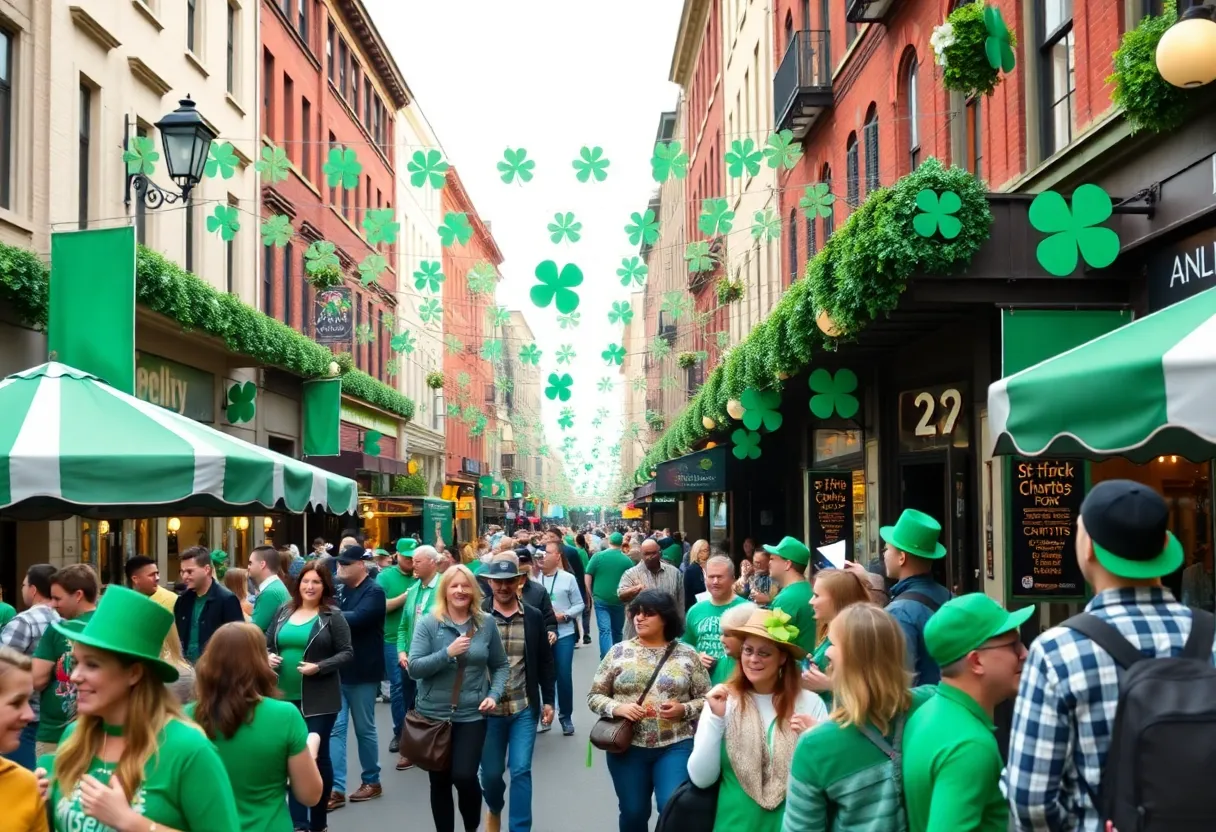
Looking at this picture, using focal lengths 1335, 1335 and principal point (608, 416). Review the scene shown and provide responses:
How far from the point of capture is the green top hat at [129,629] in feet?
12.9

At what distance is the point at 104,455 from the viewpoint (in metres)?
8.41

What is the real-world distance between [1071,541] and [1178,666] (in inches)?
352

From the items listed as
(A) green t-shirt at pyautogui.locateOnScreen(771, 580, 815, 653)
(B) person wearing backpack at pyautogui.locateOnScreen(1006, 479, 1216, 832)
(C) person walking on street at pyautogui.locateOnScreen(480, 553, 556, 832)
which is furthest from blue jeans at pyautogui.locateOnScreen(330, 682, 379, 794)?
(B) person wearing backpack at pyautogui.locateOnScreen(1006, 479, 1216, 832)

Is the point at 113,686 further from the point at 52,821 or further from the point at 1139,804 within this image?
the point at 1139,804

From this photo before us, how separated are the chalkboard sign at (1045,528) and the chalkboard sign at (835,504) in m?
9.03

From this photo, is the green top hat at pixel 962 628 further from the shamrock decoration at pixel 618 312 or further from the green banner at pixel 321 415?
the green banner at pixel 321 415

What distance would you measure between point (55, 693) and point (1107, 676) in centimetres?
589

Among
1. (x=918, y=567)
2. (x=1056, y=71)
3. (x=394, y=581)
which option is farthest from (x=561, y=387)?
(x=918, y=567)

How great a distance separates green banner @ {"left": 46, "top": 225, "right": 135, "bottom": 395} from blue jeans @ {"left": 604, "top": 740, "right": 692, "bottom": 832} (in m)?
8.56

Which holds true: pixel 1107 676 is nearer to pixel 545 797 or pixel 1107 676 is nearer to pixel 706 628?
pixel 706 628

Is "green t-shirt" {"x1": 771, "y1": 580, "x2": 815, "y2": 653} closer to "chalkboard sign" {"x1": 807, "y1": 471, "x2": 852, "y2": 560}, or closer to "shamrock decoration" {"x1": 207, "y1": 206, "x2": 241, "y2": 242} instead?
"shamrock decoration" {"x1": 207, "y1": 206, "x2": 241, "y2": 242}

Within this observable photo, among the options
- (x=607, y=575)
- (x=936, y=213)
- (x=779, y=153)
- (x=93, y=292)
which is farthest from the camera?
(x=607, y=575)

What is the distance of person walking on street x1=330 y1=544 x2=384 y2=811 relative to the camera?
35.7 ft

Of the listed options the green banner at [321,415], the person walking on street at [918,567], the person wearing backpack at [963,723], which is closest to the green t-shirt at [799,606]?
the person walking on street at [918,567]
